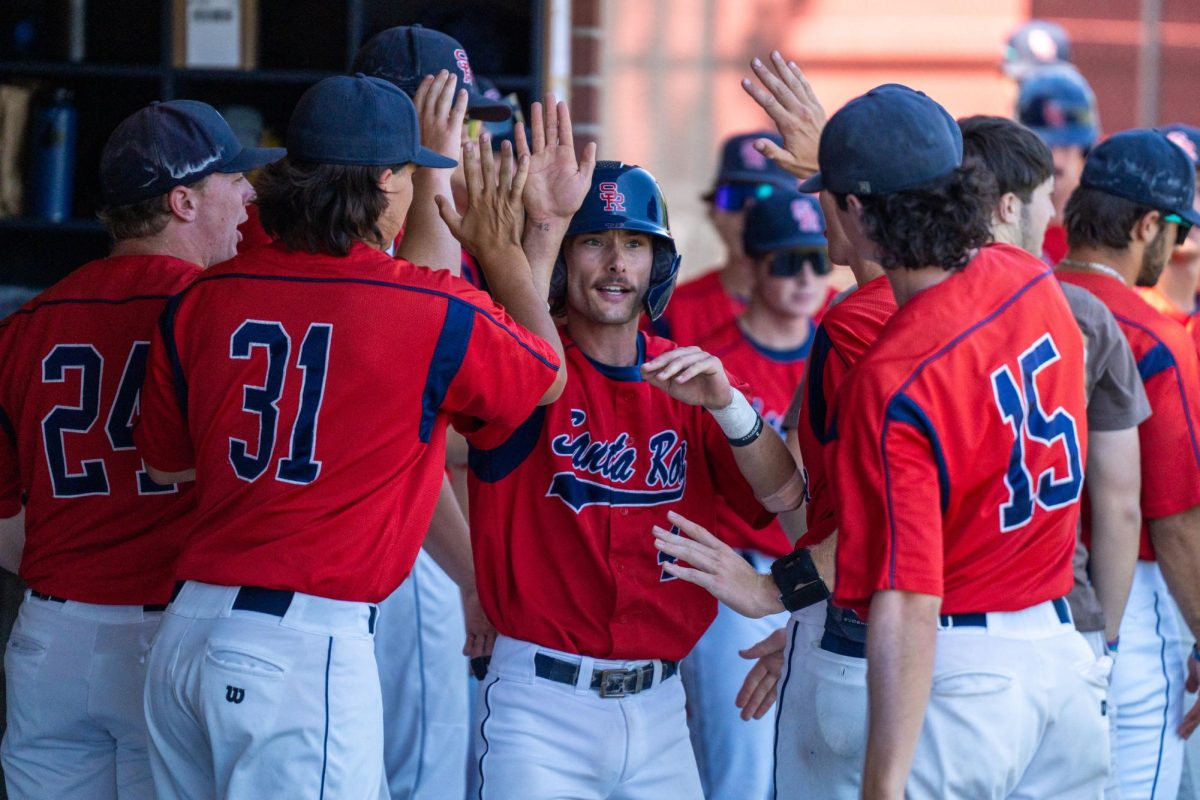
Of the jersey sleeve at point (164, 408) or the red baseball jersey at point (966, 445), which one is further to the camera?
the jersey sleeve at point (164, 408)

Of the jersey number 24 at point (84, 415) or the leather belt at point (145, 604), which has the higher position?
the jersey number 24 at point (84, 415)

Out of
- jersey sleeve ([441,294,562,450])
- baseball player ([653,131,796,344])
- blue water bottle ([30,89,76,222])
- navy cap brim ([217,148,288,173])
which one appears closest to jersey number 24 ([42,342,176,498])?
navy cap brim ([217,148,288,173])

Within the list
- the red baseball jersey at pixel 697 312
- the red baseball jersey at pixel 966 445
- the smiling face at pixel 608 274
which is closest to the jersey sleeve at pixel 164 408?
the smiling face at pixel 608 274

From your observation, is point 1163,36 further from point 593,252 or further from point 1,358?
point 1,358

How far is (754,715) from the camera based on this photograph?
3.03 meters

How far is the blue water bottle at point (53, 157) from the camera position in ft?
17.5

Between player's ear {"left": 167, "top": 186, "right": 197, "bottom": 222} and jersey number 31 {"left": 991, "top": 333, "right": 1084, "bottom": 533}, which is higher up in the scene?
player's ear {"left": 167, "top": 186, "right": 197, "bottom": 222}

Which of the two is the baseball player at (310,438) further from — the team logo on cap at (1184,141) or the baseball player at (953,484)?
the team logo on cap at (1184,141)

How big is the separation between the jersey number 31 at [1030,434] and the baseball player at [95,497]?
5.40 ft

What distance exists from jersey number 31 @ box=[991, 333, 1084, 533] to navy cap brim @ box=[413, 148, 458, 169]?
1146mm

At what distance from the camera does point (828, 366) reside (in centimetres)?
271

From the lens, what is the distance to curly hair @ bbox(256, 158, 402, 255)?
2.63m

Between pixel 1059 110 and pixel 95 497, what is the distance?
4190mm

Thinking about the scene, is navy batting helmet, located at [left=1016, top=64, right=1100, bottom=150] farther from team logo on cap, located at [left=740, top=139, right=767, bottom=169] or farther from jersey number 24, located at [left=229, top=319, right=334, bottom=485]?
jersey number 24, located at [left=229, top=319, right=334, bottom=485]
